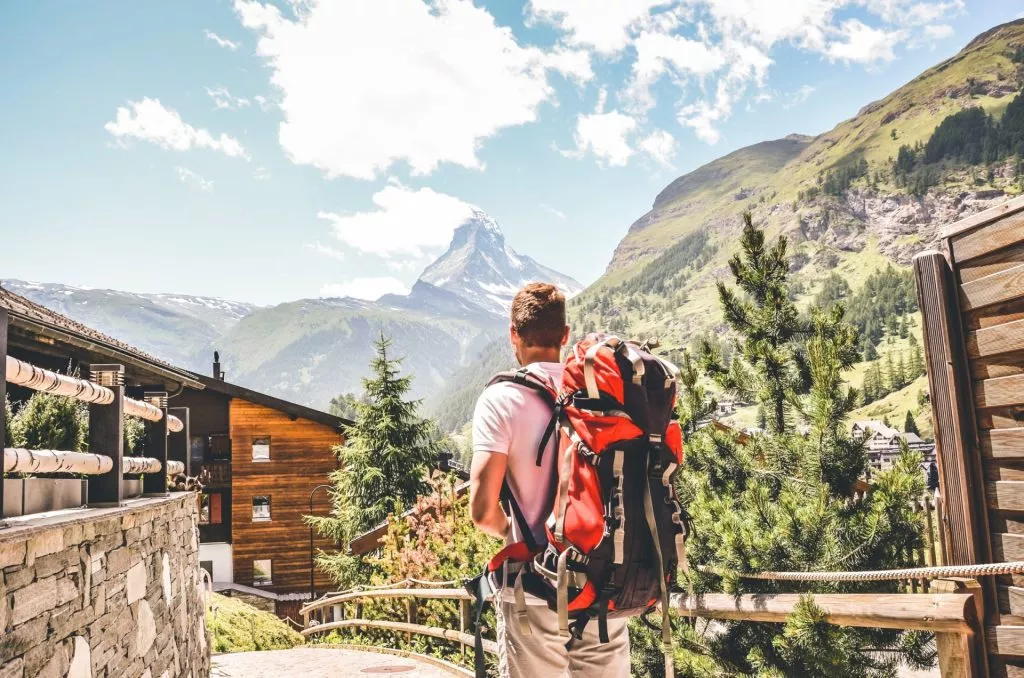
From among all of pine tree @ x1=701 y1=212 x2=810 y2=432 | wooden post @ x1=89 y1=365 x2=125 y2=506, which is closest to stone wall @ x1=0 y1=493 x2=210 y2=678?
wooden post @ x1=89 y1=365 x2=125 y2=506

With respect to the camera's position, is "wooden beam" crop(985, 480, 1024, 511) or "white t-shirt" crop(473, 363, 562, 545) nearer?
"white t-shirt" crop(473, 363, 562, 545)

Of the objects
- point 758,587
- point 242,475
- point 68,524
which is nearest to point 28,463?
point 68,524

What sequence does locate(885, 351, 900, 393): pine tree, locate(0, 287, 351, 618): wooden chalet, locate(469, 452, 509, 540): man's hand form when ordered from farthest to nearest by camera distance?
locate(885, 351, 900, 393): pine tree < locate(0, 287, 351, 618): wooden chalet < locate(469, 452, 509, 540): man's hand

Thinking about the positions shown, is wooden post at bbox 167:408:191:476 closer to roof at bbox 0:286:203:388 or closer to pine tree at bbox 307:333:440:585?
roof at bbox 0:286:203:388

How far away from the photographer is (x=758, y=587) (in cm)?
435

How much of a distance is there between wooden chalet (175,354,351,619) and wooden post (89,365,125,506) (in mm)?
27182

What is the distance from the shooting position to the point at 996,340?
3.07 meters

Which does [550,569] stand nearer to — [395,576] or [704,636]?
[704,636]

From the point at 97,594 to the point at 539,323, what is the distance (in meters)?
2.85

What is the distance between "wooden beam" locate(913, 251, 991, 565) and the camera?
3.09 m

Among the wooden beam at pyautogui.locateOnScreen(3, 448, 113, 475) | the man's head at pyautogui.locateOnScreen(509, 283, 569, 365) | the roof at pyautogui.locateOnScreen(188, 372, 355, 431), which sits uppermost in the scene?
the roof at pyautogui.locateOnScreen(188, 372, 355, 431)

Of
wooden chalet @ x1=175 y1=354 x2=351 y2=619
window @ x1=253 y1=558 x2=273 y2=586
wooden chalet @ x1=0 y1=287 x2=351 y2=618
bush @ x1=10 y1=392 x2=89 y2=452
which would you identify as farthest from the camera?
wooden chalet @ x1=175 y1=354 x2=351 y2=619

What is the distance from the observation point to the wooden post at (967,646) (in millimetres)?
3010

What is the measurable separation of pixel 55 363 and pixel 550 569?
299 inches
